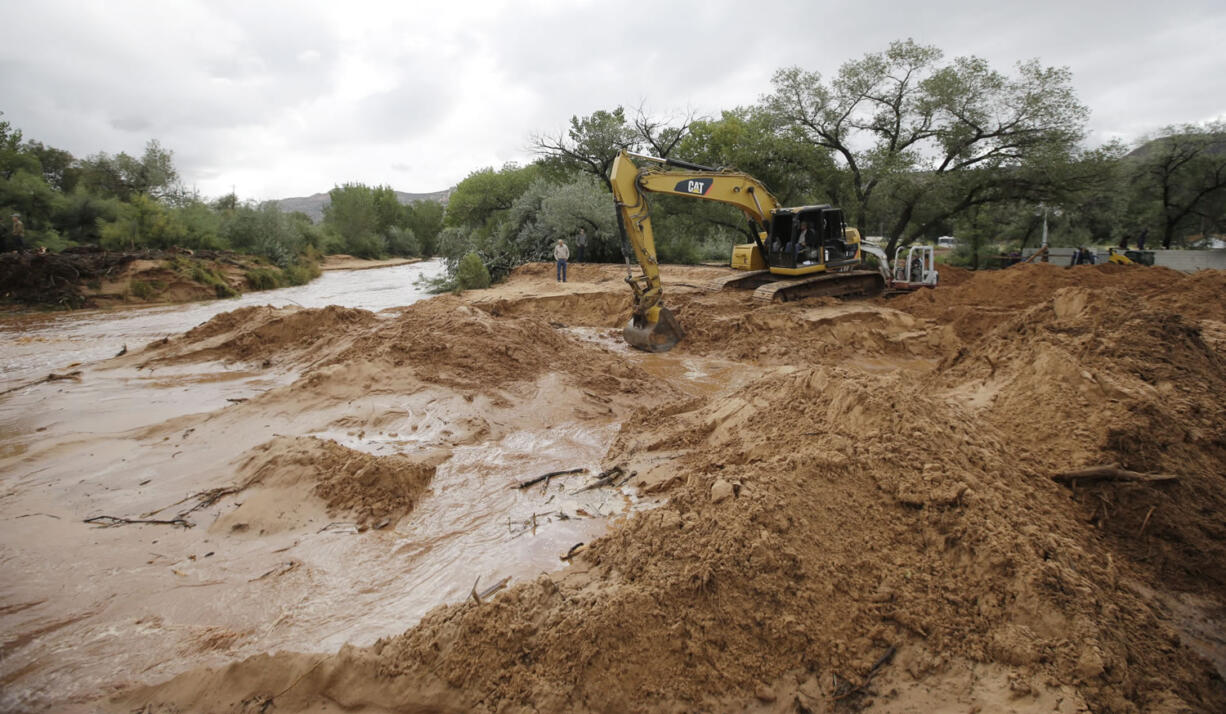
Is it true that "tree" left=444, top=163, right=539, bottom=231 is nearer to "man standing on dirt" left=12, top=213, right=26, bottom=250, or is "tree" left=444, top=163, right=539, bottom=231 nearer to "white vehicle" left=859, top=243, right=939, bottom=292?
"man standing on dirt" left=12, top=213, right=26, bottom=250

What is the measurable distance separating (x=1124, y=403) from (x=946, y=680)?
2692mm

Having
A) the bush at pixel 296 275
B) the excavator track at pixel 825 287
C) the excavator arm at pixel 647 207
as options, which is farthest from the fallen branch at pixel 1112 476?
the bush at pixel 296 275

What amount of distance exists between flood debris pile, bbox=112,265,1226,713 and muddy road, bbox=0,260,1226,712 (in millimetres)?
14

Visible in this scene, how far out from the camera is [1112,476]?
11.6 feet

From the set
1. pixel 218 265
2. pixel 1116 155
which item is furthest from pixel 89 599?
pixel 1116 155

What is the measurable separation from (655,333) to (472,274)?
10.4 metres

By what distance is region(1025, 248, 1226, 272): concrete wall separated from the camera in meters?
Answer: 16.6

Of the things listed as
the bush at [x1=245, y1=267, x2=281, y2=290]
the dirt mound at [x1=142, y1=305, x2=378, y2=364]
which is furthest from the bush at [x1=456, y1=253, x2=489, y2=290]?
the bush at [x1=245, y1=267, x2=281, y2=290]

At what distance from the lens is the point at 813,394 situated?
4.48 meters

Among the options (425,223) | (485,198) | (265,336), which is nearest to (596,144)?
(485,198)

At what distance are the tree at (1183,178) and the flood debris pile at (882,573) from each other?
24.7 m

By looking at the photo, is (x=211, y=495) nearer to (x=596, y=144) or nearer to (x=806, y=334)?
(x=806, y=334)

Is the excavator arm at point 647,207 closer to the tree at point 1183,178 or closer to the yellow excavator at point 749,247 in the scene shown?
the yellow excavator at point 749,247

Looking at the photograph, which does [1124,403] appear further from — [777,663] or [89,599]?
[89,599]
